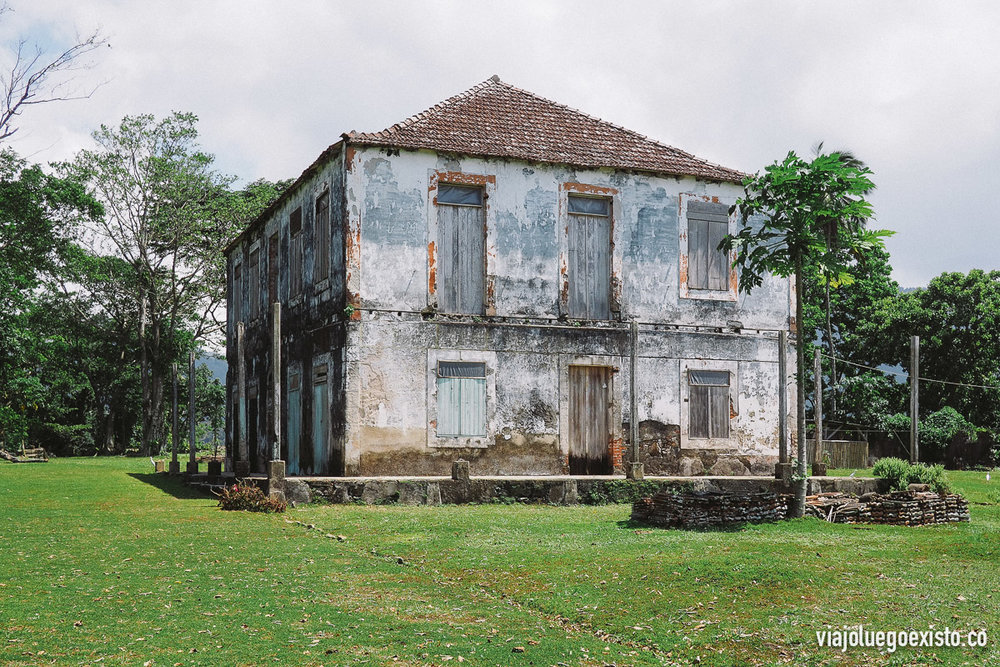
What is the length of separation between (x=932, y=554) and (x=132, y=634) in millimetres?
8073

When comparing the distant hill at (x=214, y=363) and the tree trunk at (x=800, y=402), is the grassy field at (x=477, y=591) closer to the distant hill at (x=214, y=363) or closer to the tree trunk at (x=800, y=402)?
the tree trunk at (x=800, y=402)

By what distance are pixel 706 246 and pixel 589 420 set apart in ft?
15.0

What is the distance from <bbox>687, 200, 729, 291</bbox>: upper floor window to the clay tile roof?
2.35 ft

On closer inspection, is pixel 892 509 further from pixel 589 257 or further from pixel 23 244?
pixel 23 244

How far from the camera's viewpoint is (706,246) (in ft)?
70.5

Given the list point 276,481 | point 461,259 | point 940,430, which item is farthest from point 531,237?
point 940,430

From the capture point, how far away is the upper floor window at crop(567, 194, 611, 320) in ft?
66.9

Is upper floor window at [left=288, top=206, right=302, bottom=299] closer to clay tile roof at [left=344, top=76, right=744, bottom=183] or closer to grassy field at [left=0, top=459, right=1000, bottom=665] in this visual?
clay tile roof at [left=344, top=76, right=744, bottom=183]

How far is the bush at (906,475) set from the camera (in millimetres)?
17594

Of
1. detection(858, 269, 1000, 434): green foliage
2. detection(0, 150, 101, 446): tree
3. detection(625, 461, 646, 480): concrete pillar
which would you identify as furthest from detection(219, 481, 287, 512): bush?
detection(858, 269, 1000, 434): green foliage

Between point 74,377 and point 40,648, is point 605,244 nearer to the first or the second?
point 40,648

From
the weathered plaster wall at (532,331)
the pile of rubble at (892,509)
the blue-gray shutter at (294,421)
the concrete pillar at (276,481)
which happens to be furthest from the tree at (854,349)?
the concrete pillar at (276,481)

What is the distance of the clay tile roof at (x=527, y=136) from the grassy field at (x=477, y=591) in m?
8.40

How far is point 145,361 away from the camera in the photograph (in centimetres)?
4422
